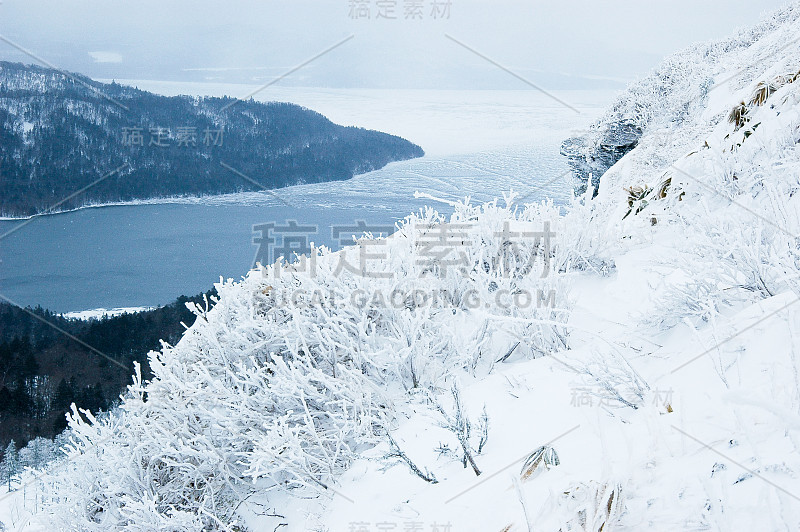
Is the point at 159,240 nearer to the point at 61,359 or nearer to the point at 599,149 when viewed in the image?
the point at 61,359

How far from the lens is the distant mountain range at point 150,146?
995 centimetres

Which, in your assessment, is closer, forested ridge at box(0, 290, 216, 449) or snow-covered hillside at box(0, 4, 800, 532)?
snow-covered hillside at box(0, 4, 800, 532)

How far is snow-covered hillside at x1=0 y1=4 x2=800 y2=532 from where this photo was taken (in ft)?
4.05

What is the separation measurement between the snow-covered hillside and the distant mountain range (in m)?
1.34

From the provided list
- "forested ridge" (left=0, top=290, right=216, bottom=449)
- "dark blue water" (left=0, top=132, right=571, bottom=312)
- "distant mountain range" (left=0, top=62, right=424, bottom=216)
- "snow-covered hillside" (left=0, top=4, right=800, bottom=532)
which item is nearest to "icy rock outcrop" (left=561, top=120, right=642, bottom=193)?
"dark blue water" (left=0, top=132, right=571, bottom=312)

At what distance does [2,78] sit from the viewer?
140ft

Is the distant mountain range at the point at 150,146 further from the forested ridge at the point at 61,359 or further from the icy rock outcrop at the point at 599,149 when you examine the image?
the forested ridge at the point at 61,359

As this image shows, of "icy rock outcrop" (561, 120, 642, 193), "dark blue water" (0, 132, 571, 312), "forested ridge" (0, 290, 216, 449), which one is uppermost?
"icy rock outcrop" (561, 120, 642, 193)

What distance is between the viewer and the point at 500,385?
255 cm

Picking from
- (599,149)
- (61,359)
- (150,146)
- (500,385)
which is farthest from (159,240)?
(500,385)

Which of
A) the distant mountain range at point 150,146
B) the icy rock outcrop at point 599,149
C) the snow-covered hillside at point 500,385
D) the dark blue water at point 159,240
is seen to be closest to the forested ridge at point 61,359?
the dark blue water at point 159,240

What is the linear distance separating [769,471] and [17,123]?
60776 mm

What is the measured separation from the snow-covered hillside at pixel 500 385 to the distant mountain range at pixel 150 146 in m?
1.34

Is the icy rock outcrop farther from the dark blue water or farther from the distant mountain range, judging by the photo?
the distant mountain range
